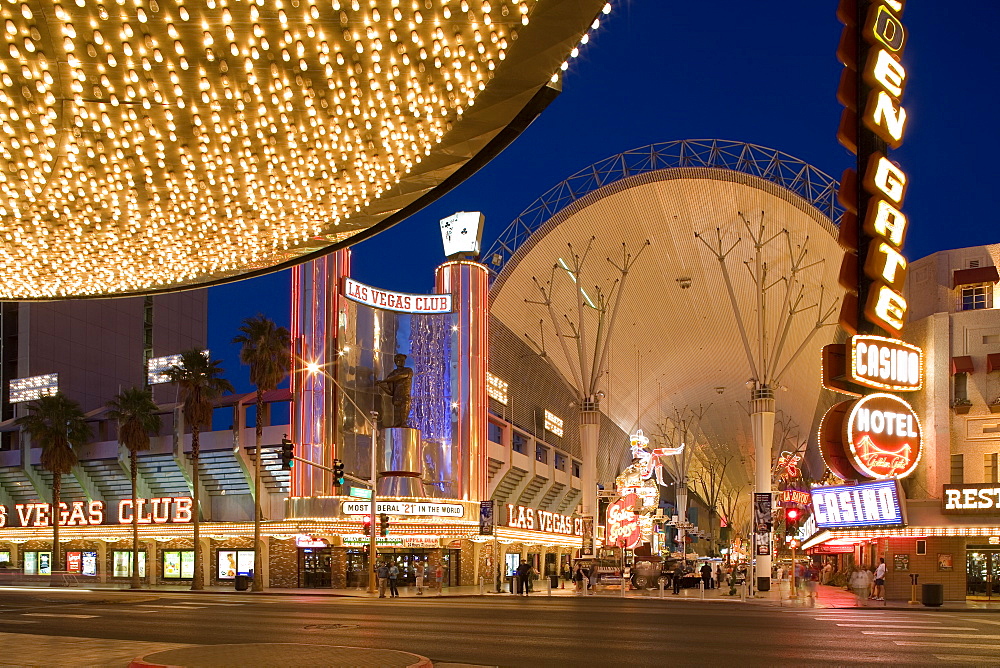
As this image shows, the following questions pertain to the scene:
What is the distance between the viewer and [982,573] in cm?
3909

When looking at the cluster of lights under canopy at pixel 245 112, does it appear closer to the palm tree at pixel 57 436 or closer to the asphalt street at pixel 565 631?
the asphalt street at pixel 565 631

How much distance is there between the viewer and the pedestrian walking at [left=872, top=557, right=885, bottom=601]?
3862cm

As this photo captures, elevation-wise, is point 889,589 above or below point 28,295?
below

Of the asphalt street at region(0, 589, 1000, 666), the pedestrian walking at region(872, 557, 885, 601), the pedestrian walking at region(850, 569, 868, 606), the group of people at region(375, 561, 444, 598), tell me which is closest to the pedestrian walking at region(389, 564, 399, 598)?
the group of people at region(375, 561, 444, 598)

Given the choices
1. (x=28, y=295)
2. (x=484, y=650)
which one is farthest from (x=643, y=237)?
(x=28, y=295)

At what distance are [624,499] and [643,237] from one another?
2049cm

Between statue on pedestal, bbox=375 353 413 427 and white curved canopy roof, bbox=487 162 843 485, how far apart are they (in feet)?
39.6

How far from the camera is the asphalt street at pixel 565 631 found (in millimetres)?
17031

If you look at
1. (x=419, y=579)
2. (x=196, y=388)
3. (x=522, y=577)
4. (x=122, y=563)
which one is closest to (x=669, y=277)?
(x=522, y=577)

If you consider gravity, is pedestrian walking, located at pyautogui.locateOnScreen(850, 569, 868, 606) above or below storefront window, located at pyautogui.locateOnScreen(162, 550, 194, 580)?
above

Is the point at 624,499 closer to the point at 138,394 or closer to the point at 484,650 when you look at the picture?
the point at 138,394

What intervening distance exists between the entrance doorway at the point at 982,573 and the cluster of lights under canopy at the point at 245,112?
36252 mm

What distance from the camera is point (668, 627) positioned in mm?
23234

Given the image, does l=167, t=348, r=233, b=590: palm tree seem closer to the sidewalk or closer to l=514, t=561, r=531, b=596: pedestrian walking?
the sidewalk
